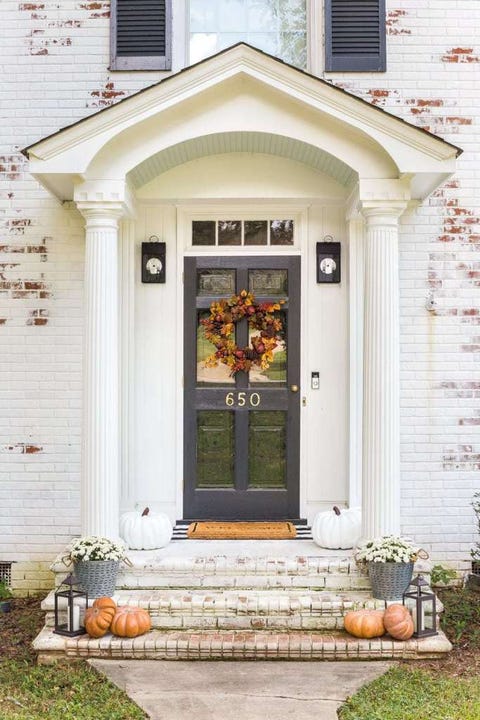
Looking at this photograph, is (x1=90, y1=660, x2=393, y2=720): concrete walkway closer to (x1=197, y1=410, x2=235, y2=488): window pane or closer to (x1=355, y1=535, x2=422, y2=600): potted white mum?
(x1=355, y1=535, x2=422, y2=600): potted white mum

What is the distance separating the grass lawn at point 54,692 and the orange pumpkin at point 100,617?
0.20 metres

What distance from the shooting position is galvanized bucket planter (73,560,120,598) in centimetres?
457

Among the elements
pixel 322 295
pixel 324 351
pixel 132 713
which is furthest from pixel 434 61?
pixel 132 713

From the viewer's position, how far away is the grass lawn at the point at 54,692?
12.2ft

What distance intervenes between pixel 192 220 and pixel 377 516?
2728 mm

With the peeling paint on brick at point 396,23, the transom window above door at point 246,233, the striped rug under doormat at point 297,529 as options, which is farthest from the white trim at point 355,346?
the peeling paint on brick at point 396,23

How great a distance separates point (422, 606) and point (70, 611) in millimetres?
2179

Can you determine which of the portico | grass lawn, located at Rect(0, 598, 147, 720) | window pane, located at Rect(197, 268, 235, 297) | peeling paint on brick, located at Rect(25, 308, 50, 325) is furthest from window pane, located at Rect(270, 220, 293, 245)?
grass lawn, located at Rect(0, 598, 147, 720)

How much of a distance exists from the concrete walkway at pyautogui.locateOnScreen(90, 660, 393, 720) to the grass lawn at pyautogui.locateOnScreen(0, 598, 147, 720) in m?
0.09

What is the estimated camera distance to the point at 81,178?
188 inches

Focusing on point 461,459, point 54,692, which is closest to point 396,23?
point 461,459

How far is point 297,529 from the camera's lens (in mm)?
5641

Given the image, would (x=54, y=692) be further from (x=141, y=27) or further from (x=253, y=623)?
(x=141, y=27)

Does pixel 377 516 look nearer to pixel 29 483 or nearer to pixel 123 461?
pixel 123 461
